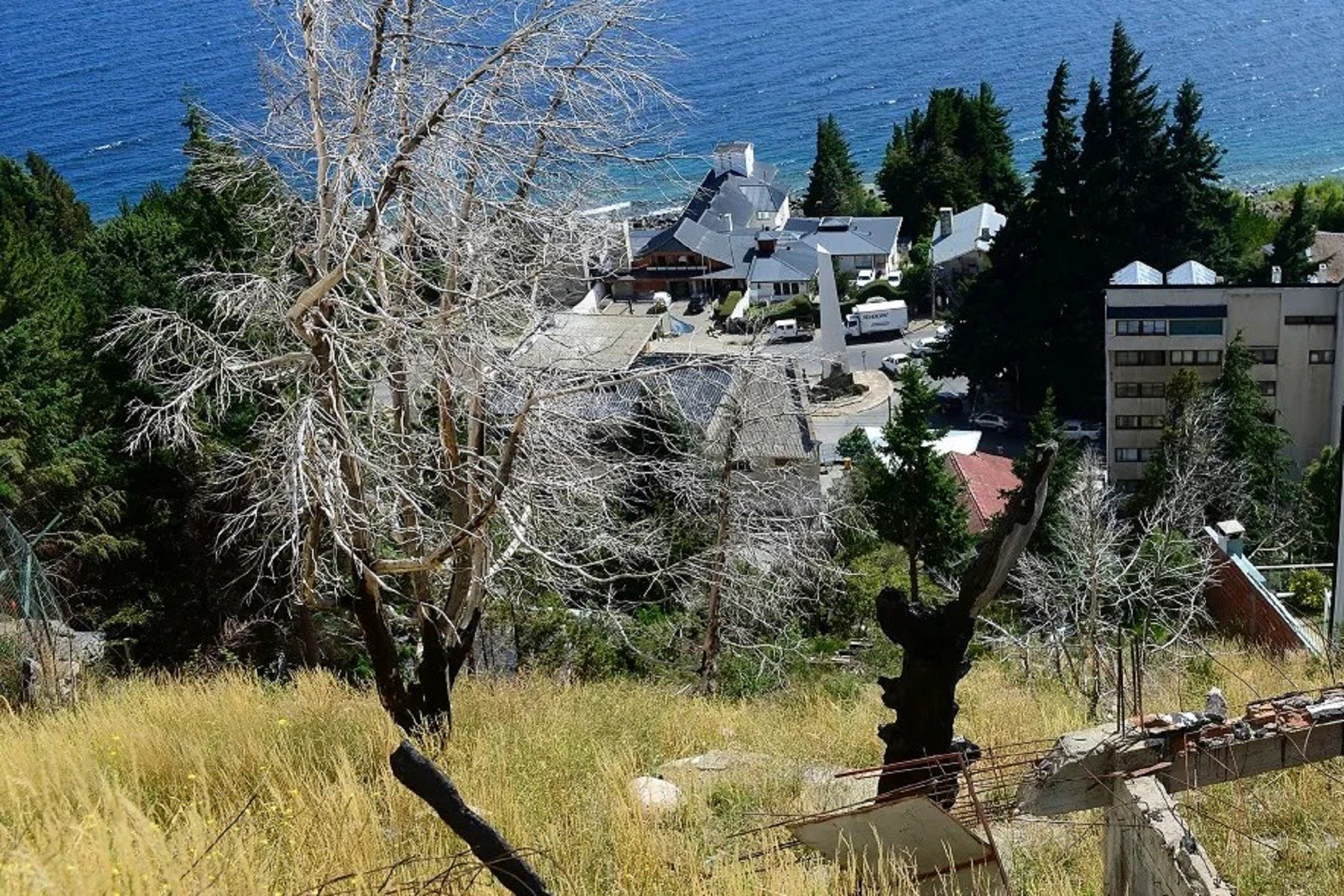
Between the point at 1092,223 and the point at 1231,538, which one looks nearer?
the point at 1231,538

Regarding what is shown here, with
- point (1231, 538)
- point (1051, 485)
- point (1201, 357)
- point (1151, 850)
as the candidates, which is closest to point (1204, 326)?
point (1201, 357)

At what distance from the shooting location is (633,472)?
6.44 meters

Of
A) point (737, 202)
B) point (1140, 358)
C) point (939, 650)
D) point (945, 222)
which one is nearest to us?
point (939, 650)

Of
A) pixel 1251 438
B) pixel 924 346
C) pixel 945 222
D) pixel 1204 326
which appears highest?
pixel 945 222

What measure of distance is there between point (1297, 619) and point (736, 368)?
30.1ft

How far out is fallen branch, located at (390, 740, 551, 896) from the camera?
2953 mm

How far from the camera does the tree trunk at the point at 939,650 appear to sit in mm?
4164

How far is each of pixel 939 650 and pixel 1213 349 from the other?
2179 centimetres

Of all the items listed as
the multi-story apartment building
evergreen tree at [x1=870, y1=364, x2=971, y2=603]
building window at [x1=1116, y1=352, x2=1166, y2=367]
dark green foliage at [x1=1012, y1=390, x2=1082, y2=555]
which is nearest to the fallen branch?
evergreen tree at [x1=870, y1=364, x2=971, y2=603]

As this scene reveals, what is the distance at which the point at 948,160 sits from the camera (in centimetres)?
4550

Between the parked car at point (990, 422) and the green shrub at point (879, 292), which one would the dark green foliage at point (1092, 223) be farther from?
the green shrub at point (879, 292)

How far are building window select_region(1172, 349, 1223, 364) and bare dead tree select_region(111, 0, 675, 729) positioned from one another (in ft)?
66.6

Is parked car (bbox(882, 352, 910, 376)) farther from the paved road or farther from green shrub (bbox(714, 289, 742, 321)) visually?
green shrub (bbox(714, 289, 742, 321))

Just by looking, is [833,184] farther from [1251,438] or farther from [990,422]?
[1251,438]
